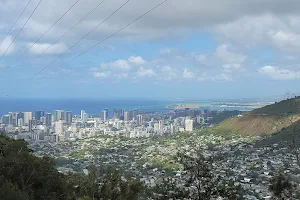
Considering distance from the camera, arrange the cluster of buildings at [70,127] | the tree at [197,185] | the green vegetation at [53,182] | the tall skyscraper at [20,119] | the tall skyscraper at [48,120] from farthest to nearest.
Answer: the tall skyscraper at [48,120] → the tall skyscraper at [20,119] → the cluster of buildings at [70,127] → the green vegetation at [53,182] → the tree at [197,185]

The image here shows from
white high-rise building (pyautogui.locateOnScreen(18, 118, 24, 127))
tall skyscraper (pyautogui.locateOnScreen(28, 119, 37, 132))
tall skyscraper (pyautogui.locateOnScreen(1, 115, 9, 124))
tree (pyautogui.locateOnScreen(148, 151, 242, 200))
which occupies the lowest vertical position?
tall skyscraper (pyautogui.locateOnScreen(28, 119, 37, 132))

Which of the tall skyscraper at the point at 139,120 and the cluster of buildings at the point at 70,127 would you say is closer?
the cluster of buildings at the point at 70,127

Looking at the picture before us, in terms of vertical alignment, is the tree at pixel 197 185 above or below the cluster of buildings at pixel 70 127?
above

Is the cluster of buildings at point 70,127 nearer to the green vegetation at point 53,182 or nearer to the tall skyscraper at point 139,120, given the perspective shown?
the tall skyscraper at point 139,120

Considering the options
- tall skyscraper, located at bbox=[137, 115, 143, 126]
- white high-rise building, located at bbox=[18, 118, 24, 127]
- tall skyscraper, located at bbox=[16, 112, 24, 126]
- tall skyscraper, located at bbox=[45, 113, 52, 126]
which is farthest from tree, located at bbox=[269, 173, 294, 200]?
tall skyscraper, located at bbox=[137, 115, 143, 126]

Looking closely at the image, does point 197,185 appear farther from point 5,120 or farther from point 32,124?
point 32,124

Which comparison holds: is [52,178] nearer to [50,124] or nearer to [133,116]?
[50,124]

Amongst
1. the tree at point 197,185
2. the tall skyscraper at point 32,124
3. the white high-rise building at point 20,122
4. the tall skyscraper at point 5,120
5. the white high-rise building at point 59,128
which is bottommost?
the white high-rise building at point 59,128

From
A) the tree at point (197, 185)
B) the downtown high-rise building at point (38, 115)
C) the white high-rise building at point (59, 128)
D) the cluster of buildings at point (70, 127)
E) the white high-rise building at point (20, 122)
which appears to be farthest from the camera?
the downtown high-rise building at point (38, 115)

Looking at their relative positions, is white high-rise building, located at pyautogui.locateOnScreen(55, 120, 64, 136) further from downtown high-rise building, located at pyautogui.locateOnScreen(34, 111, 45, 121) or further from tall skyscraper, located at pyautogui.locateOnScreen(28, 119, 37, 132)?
downtown high-rise building, located at pyautogui.locateOnScreen(34, 111, 45, 121)

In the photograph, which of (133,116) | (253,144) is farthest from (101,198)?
(133,116)

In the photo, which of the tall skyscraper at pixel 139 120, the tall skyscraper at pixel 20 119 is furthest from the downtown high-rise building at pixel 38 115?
the tall skyscraper at pixel 139 120
